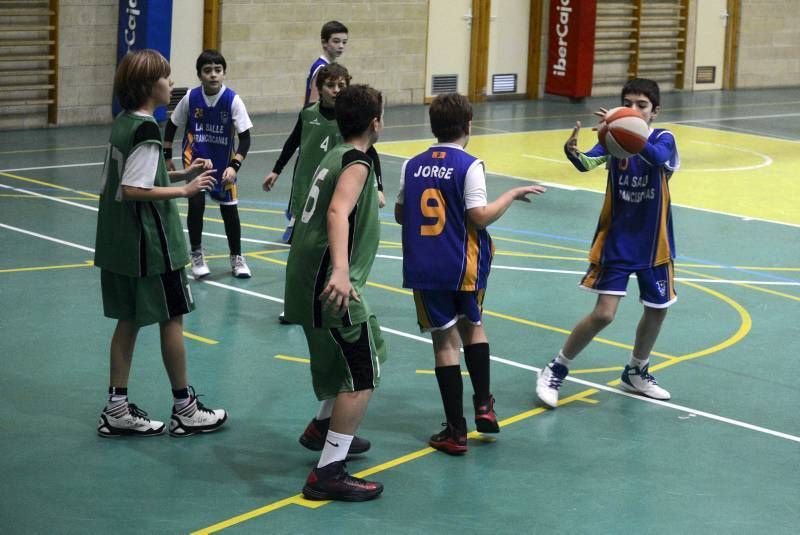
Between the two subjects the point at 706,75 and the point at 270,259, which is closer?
the point at 270,259

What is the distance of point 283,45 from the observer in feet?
61.6

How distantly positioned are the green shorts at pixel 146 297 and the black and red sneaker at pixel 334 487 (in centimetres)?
110

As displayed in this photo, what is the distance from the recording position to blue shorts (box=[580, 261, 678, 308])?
673 centimetres

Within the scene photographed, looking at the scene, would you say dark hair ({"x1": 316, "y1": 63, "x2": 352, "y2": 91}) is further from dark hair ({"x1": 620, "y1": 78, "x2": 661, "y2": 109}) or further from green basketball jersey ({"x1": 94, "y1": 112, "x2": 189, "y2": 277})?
green basketball jersey ({"x1": 94, "y1": 112, "x2": 189, "y2": 277})

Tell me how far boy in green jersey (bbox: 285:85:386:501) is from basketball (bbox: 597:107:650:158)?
1.59m

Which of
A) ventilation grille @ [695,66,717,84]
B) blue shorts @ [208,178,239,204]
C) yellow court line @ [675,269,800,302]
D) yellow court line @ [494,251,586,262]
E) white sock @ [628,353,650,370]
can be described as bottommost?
white sock @ [628,353,650,370]

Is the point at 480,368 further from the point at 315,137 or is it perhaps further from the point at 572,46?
the point at 572,46

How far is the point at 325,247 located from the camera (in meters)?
5.27

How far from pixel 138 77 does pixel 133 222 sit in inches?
25.9

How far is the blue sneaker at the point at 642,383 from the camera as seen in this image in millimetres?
6941

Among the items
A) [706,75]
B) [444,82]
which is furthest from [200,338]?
[706,75]

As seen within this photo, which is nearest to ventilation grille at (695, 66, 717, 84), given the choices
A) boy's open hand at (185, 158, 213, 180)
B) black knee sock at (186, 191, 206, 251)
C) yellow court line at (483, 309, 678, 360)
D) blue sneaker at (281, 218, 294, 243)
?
blue sneaker at (281, 218, 294, 243)

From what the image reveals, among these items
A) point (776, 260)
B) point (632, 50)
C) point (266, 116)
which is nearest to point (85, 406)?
point (776, 260)

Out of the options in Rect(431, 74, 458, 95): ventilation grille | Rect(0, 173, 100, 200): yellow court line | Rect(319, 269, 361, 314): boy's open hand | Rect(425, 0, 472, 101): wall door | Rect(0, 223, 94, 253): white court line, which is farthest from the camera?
Rect(431, 74, 458, 95): ventilation grille
